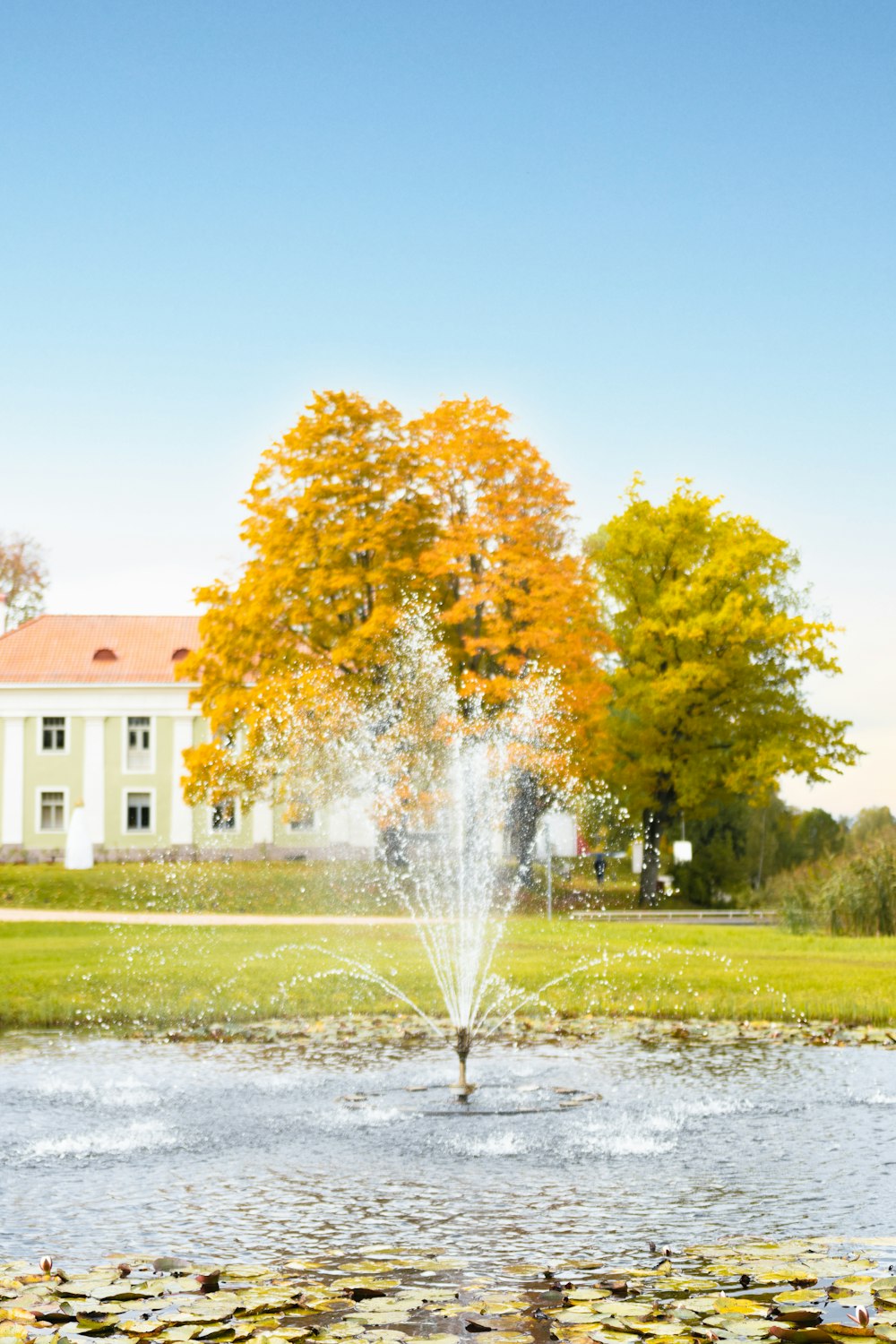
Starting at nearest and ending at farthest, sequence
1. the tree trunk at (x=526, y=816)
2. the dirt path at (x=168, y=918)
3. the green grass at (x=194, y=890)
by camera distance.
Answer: the dirt path at (x=168, y=918)
the green grass at (x=194, y=890)
the tree trunk at (x=526, y=816)

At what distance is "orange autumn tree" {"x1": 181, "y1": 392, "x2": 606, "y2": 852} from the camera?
3259 centimetres

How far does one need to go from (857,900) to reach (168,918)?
12.3 m

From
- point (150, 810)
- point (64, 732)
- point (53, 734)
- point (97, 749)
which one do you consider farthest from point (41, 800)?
point (150, 810)

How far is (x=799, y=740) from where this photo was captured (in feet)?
126

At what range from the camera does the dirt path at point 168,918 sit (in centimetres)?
2694

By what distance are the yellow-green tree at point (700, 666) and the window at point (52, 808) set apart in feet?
72.9

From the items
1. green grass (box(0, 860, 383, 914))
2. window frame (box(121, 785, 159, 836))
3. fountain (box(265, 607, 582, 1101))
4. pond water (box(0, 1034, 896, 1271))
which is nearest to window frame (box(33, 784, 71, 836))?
window frame (box(121, 785, 159, 836))

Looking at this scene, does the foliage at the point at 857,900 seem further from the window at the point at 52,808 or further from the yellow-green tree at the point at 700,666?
the window at the point at 52,808

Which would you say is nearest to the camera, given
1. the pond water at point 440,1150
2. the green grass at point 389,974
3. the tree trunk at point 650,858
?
the pond water at point 440,1150

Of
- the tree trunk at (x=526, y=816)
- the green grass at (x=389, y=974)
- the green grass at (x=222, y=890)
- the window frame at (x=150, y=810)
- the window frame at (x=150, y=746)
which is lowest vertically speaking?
the green grass at (x=389, y=974)

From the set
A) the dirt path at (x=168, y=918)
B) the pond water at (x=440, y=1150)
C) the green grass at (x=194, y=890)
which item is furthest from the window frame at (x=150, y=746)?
the pond water at (x=440, y=1150)

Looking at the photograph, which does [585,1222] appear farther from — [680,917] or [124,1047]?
[680,917]

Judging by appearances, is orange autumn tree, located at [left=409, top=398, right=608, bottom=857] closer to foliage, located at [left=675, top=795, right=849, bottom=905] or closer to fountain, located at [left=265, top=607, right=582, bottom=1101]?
fountain, located at [left=265, top=607, right=582, bottom=1101]

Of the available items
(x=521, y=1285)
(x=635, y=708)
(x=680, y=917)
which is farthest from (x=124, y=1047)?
(x=635, y=708)
